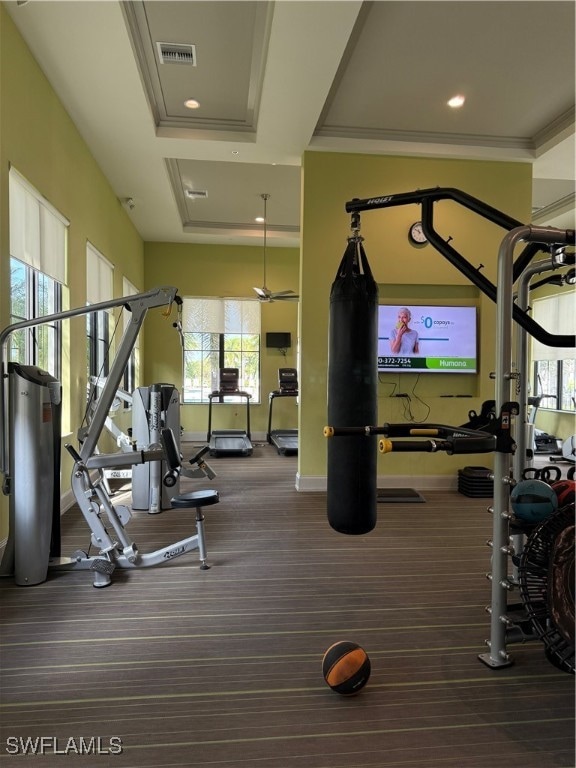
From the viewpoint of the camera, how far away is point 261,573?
314 cm

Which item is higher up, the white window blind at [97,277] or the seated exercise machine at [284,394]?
the white window blind at [97,277]

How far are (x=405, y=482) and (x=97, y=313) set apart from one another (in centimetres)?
430

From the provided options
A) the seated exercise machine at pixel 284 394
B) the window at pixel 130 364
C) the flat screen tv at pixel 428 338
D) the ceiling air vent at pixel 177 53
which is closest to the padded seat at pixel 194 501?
the flat screen tv at pixel 428 338

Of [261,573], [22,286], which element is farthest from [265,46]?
[261,573]

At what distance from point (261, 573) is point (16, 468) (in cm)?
167

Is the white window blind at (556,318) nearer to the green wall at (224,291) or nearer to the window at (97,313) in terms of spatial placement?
the green wall at (224,291)

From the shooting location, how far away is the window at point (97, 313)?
17.6 feet

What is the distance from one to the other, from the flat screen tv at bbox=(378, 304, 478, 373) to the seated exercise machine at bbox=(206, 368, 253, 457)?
318 cm

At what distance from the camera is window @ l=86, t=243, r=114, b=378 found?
538 centimetres

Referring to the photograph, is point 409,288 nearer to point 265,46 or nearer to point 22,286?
point 265,46

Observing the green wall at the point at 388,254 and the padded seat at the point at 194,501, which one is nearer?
the padded seat at the point at 194,501

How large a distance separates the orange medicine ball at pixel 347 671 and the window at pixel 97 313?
4037 millimetres

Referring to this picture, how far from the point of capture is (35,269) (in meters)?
3.74

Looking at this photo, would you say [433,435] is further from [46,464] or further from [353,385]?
[46,464]
